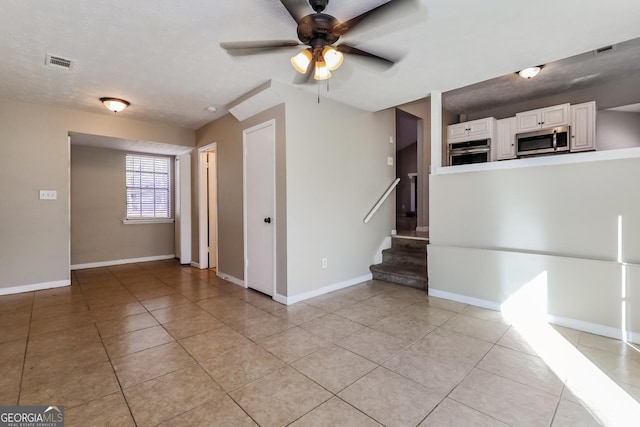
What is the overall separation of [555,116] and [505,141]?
2.28 feet

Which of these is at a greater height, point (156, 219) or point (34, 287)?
point (156, 219)

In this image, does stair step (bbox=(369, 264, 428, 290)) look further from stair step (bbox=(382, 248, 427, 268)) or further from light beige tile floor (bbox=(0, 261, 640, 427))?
light beige tile floor (bbox=(0, 261, 640, 427))

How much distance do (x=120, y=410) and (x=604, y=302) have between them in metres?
3.68

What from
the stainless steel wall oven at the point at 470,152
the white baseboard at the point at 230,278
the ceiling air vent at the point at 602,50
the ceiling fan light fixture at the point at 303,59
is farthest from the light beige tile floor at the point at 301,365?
the ceiling air vent at the point at 602,50

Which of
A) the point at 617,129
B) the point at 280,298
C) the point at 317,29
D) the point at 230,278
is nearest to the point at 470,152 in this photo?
the point at 617,129

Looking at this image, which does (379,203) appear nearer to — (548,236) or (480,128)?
(548,236)

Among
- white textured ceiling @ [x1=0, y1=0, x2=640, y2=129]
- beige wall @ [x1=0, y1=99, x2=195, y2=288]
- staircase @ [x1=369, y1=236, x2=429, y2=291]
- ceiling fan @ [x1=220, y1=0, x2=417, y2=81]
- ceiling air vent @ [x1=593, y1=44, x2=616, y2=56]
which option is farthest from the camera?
staircase @ [x1=369, y1=236, x2=429, y2=291]

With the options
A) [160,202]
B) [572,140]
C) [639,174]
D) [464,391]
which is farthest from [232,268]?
[572,140]

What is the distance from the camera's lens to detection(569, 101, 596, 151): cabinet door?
4027 mm

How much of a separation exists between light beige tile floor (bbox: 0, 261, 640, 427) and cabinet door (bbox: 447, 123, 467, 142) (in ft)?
10.5

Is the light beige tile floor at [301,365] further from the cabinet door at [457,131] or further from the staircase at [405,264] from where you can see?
the cabinet door at [457,131]

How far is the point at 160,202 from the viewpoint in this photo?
20.3ft

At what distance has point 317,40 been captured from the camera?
188 centimetres

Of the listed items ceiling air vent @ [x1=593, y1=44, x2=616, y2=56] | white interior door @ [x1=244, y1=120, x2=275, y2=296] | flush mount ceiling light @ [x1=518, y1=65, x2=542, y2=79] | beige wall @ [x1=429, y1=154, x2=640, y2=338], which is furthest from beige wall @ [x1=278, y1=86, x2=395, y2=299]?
ceiling air vent @ [x1=593, y1=44, x2=616, y2=56]
